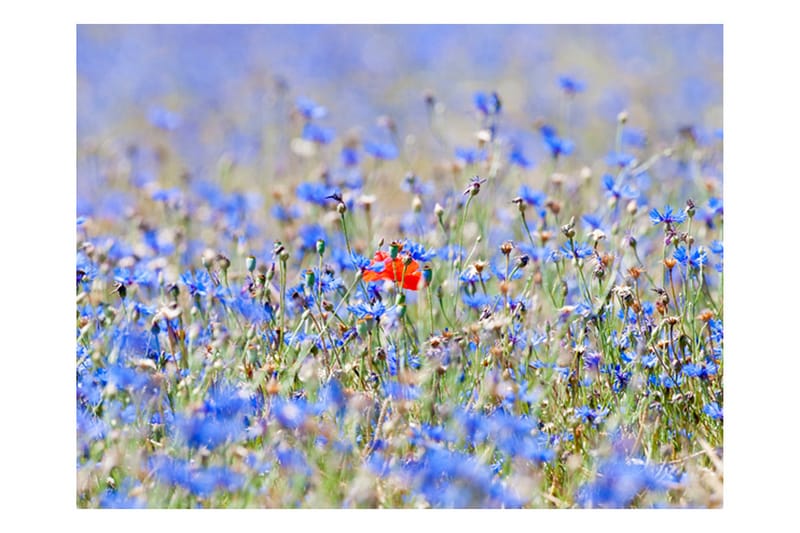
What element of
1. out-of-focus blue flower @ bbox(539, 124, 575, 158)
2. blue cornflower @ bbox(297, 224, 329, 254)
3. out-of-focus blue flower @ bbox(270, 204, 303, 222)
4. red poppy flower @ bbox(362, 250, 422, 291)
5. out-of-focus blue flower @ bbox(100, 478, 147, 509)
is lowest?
out-of-focus blue flower @ bbox(100, 478, 147, 509)

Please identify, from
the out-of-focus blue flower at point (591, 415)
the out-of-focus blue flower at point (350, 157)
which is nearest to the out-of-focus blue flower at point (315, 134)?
the out-of-focus blue flower at point (350, 157)

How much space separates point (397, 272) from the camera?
2.51 metres

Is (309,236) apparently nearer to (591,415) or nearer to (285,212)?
(285,212)

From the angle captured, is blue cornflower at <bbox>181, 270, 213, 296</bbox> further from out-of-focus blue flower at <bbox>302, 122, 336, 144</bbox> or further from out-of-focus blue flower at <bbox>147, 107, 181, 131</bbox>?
out-of-focus blue flower at <bbox>147, 107, 181, 131</bbox>

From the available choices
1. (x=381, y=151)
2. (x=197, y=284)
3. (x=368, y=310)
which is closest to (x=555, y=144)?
(x=381, y=151)

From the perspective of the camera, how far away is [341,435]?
2.26 m

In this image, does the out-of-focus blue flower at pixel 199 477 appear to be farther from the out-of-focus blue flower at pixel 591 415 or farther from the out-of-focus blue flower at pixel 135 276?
the out-of-focus blue flower at pixel 591 415

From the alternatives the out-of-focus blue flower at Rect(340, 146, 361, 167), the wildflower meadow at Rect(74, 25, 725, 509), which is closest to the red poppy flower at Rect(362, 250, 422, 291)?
the wildflower meadow at Rect(74, 25, 725, 509)

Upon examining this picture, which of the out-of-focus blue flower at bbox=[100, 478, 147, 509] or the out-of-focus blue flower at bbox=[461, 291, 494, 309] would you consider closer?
the out-of-focus blue flower at bbox=[100, 478, 147, 509]

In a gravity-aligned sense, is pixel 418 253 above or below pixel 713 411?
above

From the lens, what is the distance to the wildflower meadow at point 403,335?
2191mm

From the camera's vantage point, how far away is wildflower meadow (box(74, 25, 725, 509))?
2.19m

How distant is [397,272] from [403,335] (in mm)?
145
